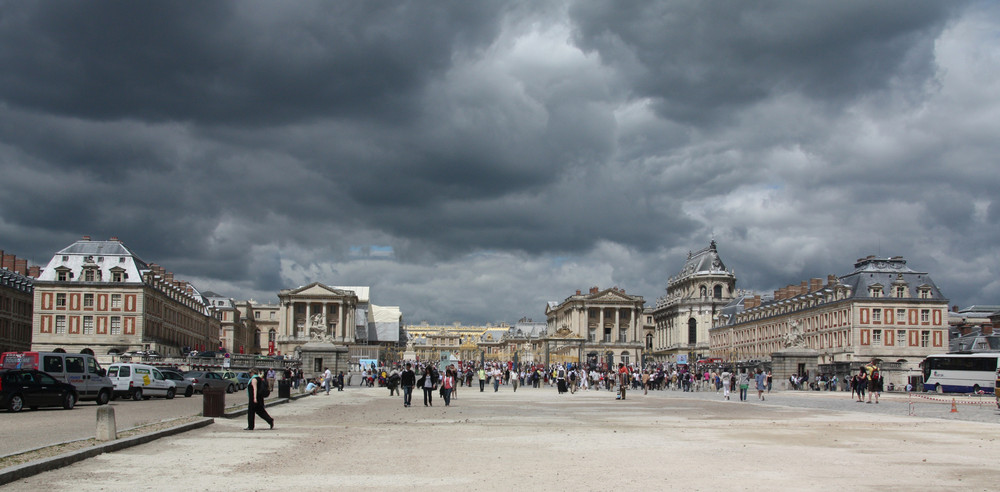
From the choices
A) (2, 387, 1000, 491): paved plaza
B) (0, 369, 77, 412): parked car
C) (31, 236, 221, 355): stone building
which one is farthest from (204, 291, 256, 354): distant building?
(2, 387, 1000, 491): paved plaza

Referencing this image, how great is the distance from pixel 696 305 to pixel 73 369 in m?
119

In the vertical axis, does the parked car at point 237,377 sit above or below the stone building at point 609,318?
below

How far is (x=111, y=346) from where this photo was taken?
82.2 meters

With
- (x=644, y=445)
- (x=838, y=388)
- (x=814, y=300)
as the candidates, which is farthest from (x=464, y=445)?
(x=814, y=300)

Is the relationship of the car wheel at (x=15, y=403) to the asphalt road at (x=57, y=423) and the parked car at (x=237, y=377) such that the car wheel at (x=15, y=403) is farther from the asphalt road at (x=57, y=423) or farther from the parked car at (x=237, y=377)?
the parked car at (x=237, y=377)

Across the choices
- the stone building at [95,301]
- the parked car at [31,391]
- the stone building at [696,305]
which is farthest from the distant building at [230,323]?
the parked car at [31,391]

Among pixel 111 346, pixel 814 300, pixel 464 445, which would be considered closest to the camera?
pixel 464 445

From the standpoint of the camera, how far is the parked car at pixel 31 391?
89.6ft

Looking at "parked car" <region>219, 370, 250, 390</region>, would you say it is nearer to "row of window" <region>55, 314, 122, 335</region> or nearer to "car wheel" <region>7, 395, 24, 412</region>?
"car wheel" <region>7, 395, 24, 412</region>

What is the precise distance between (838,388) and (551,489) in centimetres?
5707

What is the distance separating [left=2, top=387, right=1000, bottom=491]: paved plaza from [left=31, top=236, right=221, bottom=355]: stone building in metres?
63.3

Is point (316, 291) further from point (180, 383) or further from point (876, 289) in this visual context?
point (180, 383)

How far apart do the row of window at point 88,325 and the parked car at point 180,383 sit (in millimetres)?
42352

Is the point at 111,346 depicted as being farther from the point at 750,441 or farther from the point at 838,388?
the point at 750,441
